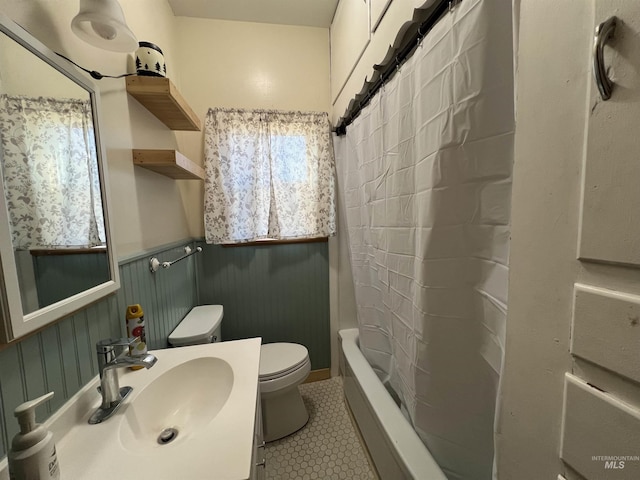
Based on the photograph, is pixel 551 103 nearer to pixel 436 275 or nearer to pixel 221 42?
pixel 436 275

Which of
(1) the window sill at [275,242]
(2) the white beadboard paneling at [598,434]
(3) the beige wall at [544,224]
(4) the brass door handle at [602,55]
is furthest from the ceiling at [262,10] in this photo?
(2) the white beadboard paneling at [598,434]

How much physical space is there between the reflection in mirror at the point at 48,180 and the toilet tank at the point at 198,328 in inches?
25.1

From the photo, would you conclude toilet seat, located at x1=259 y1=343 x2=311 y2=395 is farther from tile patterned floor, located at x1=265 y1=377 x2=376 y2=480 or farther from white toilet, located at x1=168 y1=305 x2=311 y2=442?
tile patterned floor, located at x1=265 y1=377 x2=376 y2=480

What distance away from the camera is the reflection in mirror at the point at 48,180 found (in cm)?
56

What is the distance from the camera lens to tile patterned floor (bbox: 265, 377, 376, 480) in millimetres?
1362

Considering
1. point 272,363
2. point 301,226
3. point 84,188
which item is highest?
point 84,188

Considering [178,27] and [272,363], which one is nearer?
[272,363]

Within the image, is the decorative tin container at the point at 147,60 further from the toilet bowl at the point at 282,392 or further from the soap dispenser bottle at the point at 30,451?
the toilet bowl at the point at 282,392

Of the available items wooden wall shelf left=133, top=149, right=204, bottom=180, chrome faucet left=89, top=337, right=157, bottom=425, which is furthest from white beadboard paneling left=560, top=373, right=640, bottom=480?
wooden wall shelf left=133, top=149, right=204, bottom=180

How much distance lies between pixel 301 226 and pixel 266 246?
32 centimetres

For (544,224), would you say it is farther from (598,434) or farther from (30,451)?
(30,451)

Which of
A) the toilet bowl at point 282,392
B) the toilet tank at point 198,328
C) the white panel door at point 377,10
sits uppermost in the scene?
the white panel door at point 377,10

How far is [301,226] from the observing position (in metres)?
1.96

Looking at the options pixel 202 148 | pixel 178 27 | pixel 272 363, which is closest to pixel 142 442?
pixel 272 363
